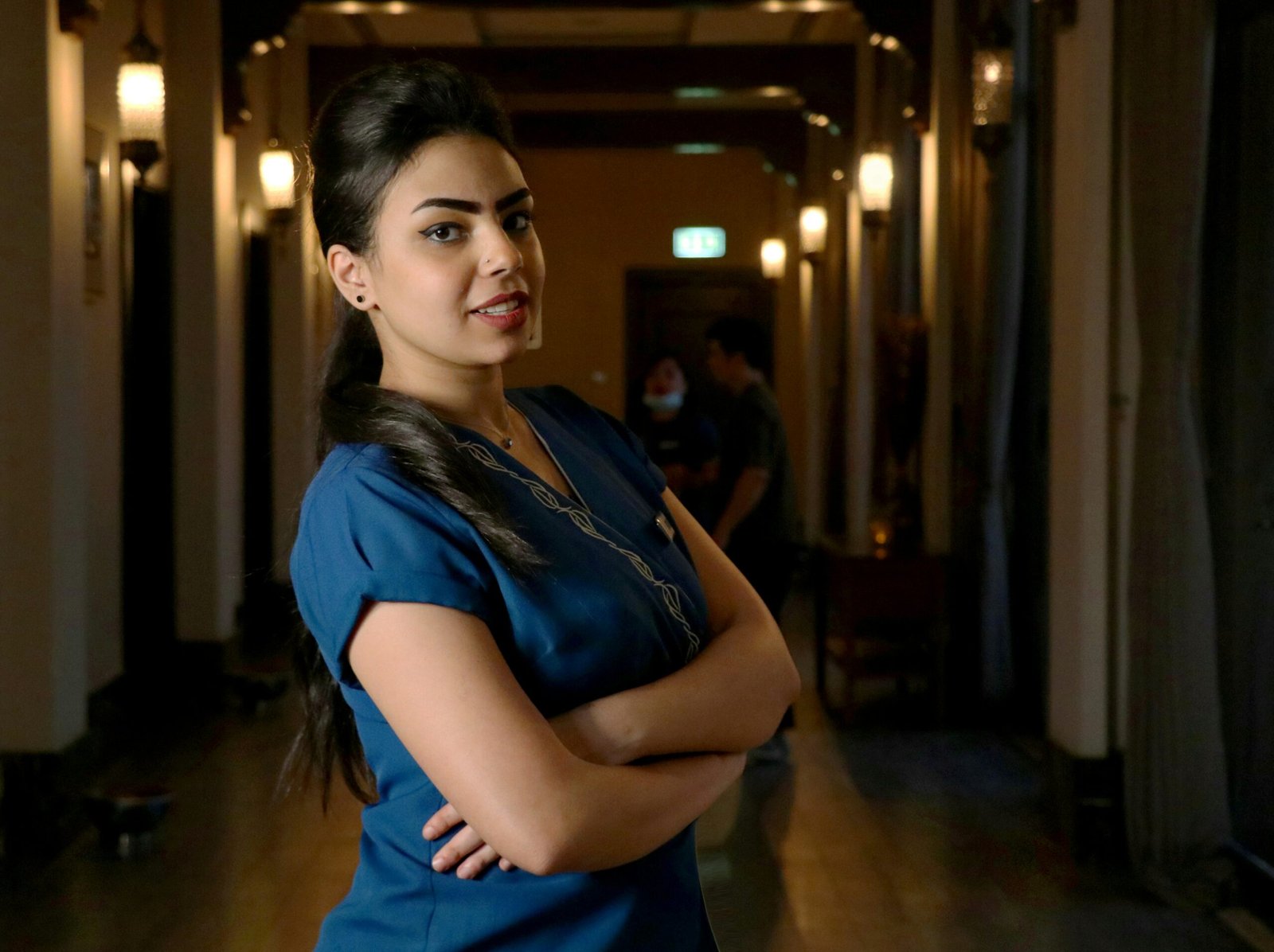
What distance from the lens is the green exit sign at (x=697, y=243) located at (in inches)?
579

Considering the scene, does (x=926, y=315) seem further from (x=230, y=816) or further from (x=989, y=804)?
(x=230, y=816)

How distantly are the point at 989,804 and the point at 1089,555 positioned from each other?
1.04 meters

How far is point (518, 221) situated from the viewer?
4.23ft

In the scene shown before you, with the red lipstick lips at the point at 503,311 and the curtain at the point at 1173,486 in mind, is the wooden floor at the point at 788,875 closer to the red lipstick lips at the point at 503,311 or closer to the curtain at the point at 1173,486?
the curtain at the point at 1173,486

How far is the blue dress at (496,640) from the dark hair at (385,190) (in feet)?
0.06

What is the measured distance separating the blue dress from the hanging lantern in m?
7.05

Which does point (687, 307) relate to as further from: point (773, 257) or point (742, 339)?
point (742, 339)

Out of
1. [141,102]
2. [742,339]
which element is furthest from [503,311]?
[742,339]

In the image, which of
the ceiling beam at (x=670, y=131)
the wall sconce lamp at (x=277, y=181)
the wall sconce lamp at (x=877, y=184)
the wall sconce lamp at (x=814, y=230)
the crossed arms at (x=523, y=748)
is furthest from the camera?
the ceiling beam at (x=670, y=131)

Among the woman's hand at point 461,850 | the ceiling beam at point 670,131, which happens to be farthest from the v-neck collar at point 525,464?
the ceiling beam at point 670,131

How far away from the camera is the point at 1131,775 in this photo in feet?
13.6

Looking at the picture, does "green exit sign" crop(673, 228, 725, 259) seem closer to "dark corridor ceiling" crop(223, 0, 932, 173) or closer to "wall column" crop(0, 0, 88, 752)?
"dark corridor ceiling" crop(223, 0, 932, 173)

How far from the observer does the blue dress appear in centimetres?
112

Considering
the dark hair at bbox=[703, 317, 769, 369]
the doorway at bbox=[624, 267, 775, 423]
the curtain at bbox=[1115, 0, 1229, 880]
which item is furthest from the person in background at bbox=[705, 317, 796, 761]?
the doorway at bbox=[624, 267, 775, 423]
